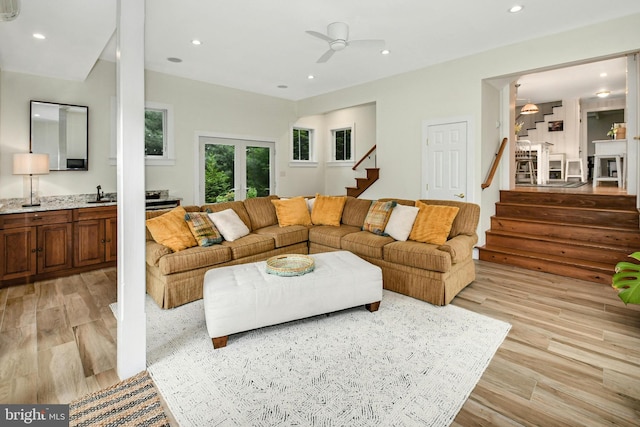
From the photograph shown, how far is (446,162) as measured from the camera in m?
4.96

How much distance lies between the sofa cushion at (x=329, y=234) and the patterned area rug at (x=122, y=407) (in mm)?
2534

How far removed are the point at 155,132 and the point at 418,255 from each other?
4.73m

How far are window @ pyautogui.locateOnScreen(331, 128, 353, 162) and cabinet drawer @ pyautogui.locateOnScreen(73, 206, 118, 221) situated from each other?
17.6 ft

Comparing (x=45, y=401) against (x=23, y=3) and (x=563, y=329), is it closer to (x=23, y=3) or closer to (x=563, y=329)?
(x=23, y=3)

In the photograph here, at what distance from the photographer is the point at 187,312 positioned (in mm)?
2975

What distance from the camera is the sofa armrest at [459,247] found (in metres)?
3.13

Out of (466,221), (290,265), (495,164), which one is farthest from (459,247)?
(495,164)

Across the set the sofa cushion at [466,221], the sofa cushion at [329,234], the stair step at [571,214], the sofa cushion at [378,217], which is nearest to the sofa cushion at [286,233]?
the sofa cushion at [329,234]

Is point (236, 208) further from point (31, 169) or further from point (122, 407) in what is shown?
point (122, 407)

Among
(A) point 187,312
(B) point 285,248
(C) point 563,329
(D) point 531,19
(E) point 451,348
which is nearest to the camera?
(E) point 451,348

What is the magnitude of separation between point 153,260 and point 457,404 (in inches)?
108

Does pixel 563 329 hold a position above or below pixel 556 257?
below

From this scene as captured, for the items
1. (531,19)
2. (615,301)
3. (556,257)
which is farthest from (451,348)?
(531,19)

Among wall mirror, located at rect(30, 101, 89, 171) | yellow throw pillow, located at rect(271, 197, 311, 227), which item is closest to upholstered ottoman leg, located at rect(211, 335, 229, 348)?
yellow throw pillow, located at rect(271, 197, 311, 227)
